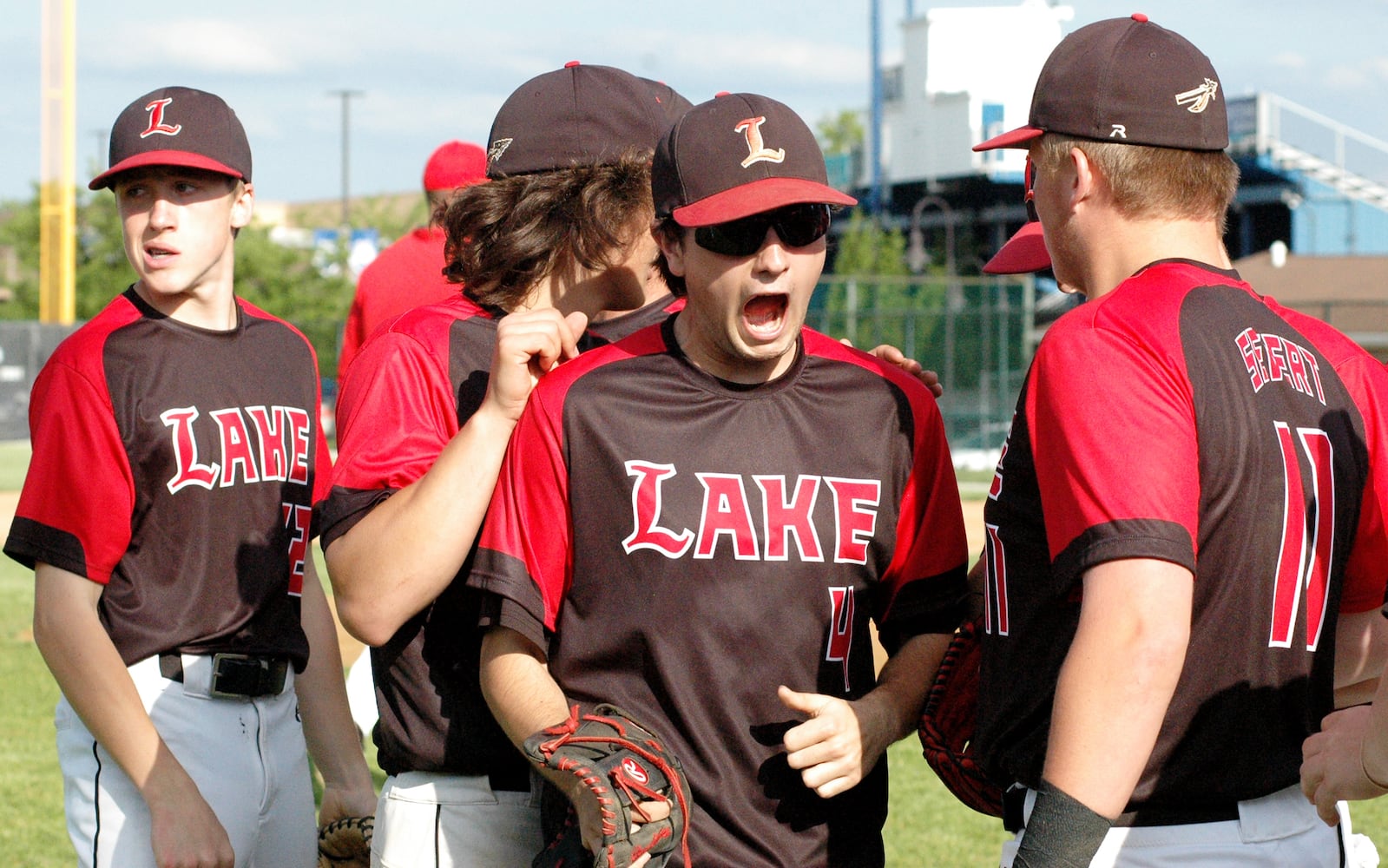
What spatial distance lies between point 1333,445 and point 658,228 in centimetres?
119

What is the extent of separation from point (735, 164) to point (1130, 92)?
65cm

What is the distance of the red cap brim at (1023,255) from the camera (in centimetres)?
318

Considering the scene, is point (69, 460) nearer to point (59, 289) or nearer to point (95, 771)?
point (95, 771)

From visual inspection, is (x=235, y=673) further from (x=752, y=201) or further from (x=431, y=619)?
(x=752, y=201)

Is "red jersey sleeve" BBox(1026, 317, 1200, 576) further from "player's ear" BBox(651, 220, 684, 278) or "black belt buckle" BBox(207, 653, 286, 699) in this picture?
"black belt buckle" BBox(207, 653, 286, 699)

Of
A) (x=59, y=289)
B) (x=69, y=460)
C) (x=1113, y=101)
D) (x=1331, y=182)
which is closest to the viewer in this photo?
(x=1113, y=101)

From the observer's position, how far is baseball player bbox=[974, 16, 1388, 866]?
2139 mm

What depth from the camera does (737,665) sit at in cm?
248

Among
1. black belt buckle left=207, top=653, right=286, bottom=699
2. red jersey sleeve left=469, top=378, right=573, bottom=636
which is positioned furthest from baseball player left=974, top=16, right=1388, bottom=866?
black belt buckle left=207, top=653, right=286, bottom=699

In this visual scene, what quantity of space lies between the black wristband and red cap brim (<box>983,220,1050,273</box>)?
135 cm

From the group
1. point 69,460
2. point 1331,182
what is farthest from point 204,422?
point 1331,182

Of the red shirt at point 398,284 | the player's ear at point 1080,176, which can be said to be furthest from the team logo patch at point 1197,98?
the red shirt at point 398,284

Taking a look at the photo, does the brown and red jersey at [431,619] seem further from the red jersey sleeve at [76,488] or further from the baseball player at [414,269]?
the baseball player at [414,269]

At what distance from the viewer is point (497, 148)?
9.75 ft
